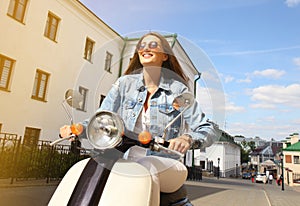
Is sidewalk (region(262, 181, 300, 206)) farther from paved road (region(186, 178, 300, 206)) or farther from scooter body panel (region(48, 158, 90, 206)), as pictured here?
scooter body panel (region(48, 158, 90, 206))

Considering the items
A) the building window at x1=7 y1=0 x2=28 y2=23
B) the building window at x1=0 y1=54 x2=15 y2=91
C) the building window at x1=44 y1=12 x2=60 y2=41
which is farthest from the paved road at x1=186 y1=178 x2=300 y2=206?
the building window at x1=7 y1=0 x2=28 y2=23

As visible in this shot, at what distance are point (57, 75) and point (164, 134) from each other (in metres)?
8.98

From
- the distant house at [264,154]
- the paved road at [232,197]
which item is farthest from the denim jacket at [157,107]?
the distant house at [264,154]

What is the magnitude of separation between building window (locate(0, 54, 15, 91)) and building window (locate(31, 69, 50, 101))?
0.85 meters

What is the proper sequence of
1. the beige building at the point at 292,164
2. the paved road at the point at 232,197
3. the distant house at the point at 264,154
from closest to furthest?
the paved road at the point at 232,197, the beige building at the point at 292,164, the distant house at the point at 264,154

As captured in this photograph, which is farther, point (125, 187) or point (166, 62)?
point (166, 62)

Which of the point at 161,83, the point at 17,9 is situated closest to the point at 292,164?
the point at 17,9

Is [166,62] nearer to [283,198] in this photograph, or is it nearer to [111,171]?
[111,171]

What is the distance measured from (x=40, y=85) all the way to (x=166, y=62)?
343 inches

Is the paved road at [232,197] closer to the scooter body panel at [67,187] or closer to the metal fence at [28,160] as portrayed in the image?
the scooter body panel at [67,187]

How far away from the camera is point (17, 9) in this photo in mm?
8312

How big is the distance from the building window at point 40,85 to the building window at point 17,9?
1.77m

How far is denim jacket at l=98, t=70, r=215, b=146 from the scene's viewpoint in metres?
1.16

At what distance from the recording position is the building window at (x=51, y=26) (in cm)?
934
